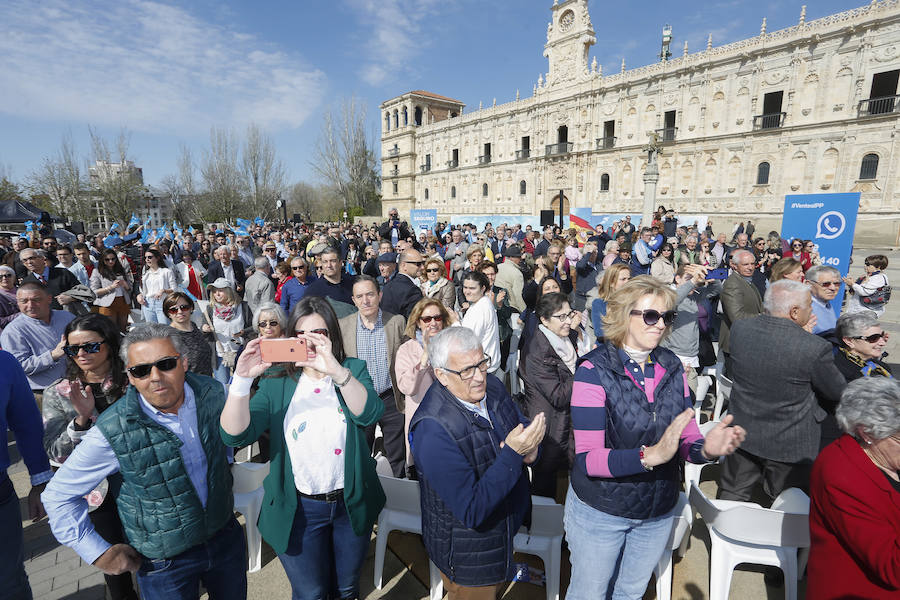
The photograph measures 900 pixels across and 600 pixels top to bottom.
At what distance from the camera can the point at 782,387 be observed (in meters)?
2.57

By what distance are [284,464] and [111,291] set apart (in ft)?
20.2

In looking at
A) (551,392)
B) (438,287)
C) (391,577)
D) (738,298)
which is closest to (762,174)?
(738,298)

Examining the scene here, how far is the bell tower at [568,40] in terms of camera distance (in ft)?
99.2

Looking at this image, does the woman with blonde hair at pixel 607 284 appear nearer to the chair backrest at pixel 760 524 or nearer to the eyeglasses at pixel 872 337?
the eyeglasses at pixel 872 337

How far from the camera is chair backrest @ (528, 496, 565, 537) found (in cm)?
238

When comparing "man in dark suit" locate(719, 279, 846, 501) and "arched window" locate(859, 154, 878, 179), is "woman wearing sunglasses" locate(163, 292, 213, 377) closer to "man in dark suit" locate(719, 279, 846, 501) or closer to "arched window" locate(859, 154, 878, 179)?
"man in dark suit" locate(719, 279, 846, 501)

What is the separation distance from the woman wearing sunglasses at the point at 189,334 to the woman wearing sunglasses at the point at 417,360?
63.5 inches

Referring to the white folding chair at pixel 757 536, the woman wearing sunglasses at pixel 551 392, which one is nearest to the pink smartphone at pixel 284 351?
the woman wearing sunglasses at pixel 551 392

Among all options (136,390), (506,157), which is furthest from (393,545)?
(506,157)

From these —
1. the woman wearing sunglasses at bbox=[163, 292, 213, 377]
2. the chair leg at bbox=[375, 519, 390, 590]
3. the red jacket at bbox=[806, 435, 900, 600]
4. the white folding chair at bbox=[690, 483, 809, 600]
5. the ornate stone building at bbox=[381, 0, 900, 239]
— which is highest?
the ornate stone building at bbox=[381, 0, 900, 239]

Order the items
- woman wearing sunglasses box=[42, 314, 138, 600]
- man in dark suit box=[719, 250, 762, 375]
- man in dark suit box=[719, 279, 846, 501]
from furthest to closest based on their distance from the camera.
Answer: man in dark suit box=[719, 250, 762, 375] → man in dark suit box=[719, 279, 846, 501] → woman wearing sunglasses box=[42, 314, 138, 600]

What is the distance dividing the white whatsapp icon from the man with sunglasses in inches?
164

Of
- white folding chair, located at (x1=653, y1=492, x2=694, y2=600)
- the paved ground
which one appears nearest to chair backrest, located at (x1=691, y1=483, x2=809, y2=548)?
white folding chair, located at (x1=653, y1=492, x2=694, y2=600)

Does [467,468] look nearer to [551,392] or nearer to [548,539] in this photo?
[548,539]
